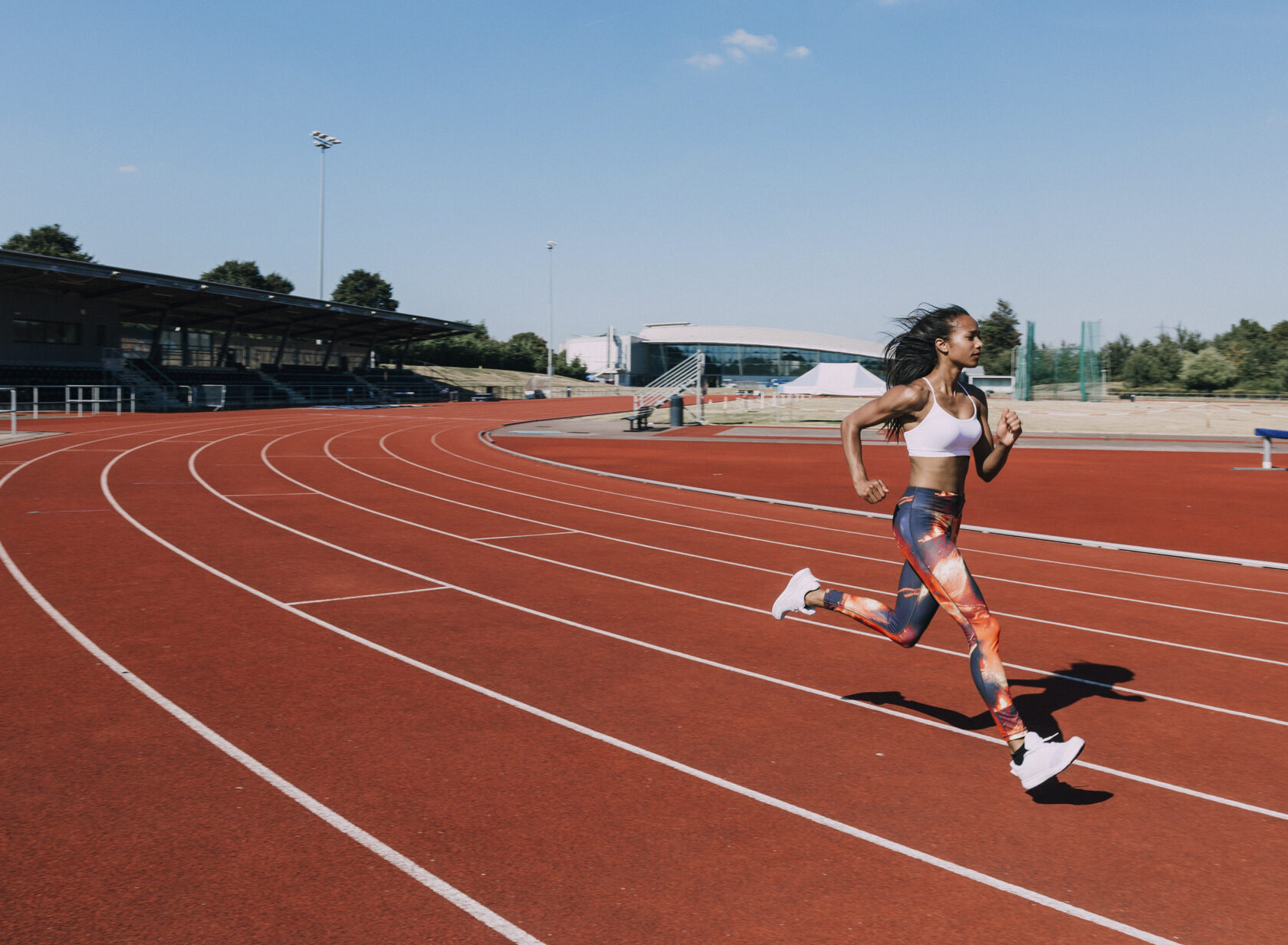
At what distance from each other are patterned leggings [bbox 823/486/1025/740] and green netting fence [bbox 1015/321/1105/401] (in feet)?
168

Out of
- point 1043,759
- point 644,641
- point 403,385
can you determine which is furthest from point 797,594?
point 403,385

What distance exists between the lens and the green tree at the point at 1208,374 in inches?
2940

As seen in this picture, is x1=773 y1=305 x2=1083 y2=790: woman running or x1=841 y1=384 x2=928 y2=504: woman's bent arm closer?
x1=773 y1=305 x2=1083 y2=790: woman running

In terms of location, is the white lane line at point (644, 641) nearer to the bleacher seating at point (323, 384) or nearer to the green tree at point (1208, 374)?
the bleacher seating at point (323, 384)

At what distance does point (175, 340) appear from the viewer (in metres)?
52.1

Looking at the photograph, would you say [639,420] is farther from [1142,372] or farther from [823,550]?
[1142,372]

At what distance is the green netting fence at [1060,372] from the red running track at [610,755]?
154ft

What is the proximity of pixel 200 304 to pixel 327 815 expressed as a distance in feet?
168

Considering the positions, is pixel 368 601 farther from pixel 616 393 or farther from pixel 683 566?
pixel 616 393

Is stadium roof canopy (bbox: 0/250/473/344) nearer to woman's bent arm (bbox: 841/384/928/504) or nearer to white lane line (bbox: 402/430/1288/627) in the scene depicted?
white lane line (bbox: 402/430/1288/627)

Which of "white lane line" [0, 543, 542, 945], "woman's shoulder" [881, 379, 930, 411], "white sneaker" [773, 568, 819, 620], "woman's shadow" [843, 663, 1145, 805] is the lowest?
"white lane line" [0, 543, 542, 945]

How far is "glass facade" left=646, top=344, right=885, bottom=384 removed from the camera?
110450 millimetres

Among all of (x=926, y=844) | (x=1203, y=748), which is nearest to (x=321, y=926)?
(x=926, y=844)

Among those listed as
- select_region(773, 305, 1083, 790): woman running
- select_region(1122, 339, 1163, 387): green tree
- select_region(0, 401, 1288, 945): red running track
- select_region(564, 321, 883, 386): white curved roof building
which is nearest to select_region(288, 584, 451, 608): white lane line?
select_region(0, 401, 1288, 945): red running track
